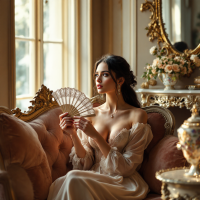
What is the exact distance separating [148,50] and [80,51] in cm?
95

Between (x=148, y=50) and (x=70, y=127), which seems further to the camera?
(x=148, y=50)

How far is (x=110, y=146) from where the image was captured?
2.15 metres

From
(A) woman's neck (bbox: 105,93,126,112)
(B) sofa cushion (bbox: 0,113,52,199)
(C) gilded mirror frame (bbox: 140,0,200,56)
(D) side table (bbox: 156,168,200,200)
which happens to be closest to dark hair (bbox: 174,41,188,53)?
(C) gilded mirror frame (bbox: 140,0,200,56)

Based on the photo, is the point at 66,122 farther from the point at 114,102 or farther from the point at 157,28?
the point at 157,28

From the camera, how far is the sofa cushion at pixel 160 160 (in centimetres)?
205

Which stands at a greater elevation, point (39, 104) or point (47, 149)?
point (39, 104)

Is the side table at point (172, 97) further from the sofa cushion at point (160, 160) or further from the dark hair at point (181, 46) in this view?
the sofa cushion at point (160, 160)

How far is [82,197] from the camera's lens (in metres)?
1.79

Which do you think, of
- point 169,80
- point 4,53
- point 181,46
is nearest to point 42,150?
point 4,53

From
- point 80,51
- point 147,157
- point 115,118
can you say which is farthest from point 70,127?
point 80,51

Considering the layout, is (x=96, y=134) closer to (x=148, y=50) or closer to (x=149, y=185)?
(x=149, y=185)

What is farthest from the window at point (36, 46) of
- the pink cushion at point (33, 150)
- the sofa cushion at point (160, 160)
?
the sofa cushion at point (160, 160)

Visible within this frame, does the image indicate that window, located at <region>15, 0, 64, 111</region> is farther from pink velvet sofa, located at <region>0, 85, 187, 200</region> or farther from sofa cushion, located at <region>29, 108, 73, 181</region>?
sofa cushion, located at <region>29, 108, 73, 181</region>

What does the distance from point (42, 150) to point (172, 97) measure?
7.43 feet
